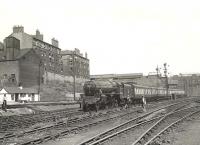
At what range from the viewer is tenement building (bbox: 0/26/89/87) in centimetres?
7212

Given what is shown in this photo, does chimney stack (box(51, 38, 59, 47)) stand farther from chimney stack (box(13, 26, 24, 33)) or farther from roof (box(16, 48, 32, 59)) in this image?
roof (box(16, 48, 32, 59))

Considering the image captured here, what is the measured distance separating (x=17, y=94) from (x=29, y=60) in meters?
15.8

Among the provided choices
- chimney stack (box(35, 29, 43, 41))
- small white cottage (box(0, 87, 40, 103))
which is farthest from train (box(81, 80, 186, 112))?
chimney stack (box(35, 29, 43, 41))

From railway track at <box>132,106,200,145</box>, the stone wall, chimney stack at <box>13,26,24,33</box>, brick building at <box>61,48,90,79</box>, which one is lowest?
railway track at <box>132,106,200,145</box>

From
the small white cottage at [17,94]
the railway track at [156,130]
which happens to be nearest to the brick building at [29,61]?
the small white cottage at [17,94]

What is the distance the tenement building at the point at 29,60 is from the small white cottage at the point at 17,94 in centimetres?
756

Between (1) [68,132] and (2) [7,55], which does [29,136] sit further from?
(2) [7,55]

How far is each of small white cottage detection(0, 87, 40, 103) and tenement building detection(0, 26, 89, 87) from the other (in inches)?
298

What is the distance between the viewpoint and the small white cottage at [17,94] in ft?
193

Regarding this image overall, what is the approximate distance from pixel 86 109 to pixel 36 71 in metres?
49.3

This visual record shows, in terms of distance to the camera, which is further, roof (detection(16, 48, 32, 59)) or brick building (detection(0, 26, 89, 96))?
roof (detection(16, 48, 32, 59))

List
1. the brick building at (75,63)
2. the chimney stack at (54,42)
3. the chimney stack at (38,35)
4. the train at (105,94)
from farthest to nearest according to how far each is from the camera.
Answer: the brick building at (75,63), the chimney stack at (54,42), the chimney stack at (38,35), the train at (105,94)

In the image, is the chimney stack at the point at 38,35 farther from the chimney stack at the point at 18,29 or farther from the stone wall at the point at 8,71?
the stone wall at the point at 8,71

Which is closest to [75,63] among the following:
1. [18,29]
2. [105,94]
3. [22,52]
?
[18,29]
